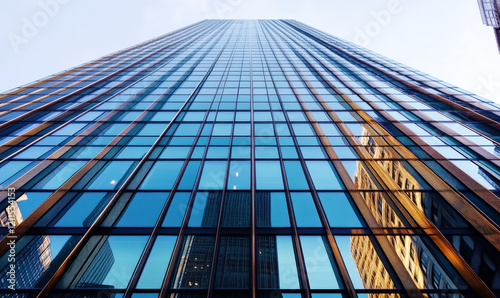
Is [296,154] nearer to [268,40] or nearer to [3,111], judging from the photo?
[3,111]

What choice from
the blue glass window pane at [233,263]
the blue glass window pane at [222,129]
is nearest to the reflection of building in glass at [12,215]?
the blue glass window pane at [233,263]

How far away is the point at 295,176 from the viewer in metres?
12.3

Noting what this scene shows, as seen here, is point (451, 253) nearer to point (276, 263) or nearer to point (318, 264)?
point (318, 264)

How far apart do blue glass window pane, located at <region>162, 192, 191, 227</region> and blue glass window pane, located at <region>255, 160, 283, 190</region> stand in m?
3.47

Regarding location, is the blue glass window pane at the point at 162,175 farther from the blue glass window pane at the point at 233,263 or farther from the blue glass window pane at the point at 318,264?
the blue glass window pane at the point at 318,264

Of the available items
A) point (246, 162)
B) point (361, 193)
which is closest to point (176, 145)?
point (246, 162)

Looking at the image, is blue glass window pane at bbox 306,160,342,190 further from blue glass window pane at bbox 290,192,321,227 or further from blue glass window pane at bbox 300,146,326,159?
blue glass window pane at bbox 290,192,321,227

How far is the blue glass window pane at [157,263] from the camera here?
24.6 ft

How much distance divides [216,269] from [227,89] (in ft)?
62.9

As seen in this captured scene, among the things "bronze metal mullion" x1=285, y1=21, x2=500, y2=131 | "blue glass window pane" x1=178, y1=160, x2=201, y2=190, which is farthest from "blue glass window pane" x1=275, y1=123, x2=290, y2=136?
"bronze metal mullion" x1=285, y1=21, x2=500, y2=131

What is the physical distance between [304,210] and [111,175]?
9548mm

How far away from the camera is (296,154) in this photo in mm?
14219

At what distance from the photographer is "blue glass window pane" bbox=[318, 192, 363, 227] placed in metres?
9.58

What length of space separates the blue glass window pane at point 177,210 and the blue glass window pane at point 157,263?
68cm
